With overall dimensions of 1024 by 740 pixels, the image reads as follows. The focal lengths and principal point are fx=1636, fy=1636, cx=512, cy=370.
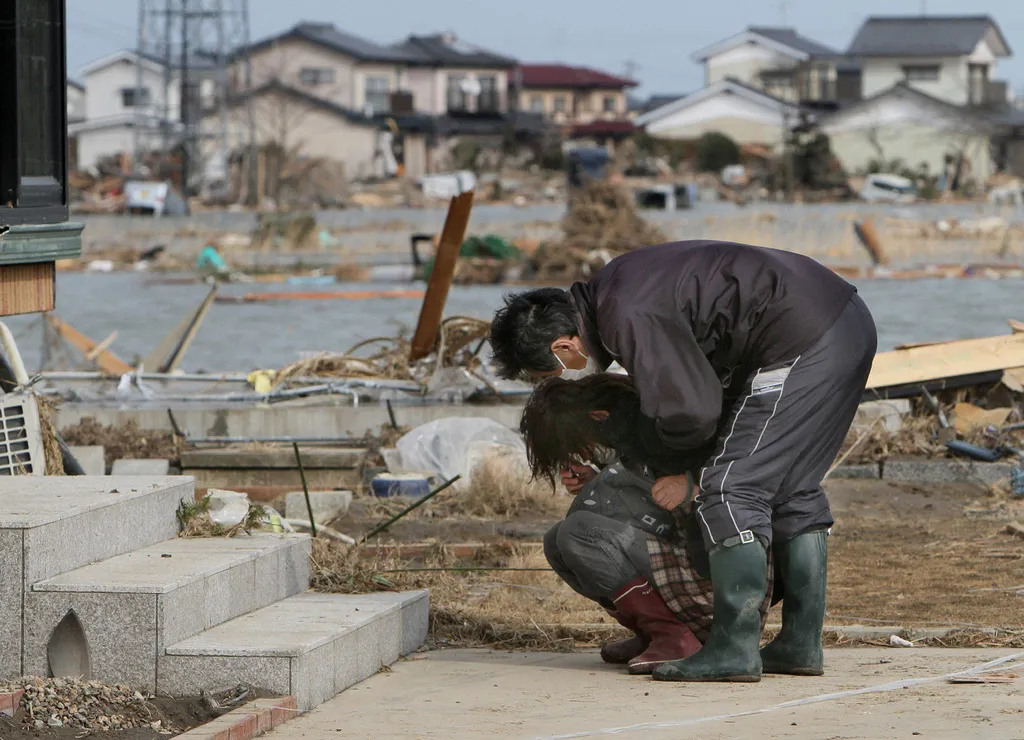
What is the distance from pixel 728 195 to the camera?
57.4m

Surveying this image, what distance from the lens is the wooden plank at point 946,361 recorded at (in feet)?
34.8

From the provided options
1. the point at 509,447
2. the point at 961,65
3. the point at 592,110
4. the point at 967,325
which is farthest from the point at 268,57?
the point at 509,447

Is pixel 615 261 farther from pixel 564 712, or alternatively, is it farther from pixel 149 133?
pixel 149 133

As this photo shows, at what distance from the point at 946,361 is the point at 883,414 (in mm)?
704

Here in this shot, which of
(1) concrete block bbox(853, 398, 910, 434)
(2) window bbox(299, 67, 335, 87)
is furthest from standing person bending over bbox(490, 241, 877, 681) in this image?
(2) window bbox(299, 67, 335, 87)

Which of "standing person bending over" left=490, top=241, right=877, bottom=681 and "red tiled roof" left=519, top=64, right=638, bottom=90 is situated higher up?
"red tiled roof" left=519, top=64, right=638, bottom=90

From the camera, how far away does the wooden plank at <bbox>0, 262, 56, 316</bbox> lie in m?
6.83

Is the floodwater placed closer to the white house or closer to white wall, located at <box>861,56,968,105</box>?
the white house

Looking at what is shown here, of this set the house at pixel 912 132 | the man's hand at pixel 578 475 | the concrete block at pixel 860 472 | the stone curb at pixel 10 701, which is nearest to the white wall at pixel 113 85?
the house at pixel 912 132

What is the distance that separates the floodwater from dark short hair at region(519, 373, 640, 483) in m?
11.7

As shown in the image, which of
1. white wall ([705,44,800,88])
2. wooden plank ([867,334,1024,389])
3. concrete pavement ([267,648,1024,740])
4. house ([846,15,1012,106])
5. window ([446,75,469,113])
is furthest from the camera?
white wall ([705,44,800,88])

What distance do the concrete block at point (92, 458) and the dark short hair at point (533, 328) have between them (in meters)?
5.16

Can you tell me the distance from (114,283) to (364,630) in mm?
26703

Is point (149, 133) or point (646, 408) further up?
point (149, 133)
